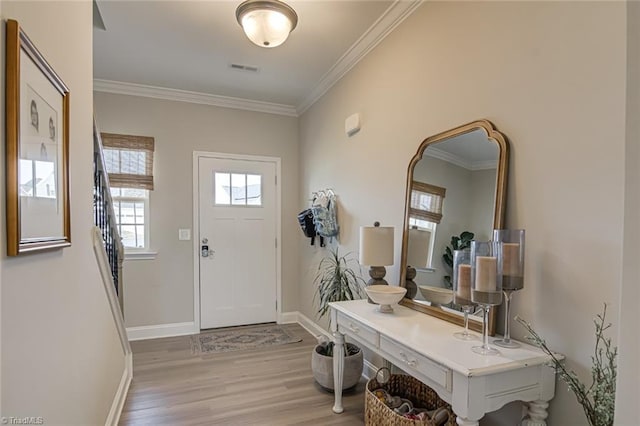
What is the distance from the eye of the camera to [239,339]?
3.77m

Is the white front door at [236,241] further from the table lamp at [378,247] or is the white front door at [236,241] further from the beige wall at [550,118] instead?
the beige wall at [550,118]

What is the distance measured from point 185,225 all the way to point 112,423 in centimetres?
223

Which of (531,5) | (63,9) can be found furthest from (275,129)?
(531,5)

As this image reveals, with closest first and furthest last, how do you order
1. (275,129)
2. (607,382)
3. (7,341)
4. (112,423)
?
(7,341) → (607,382) → (112,423) → (275,129)

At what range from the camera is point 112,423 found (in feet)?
6.88

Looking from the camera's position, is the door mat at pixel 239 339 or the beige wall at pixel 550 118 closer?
the beige wall at pixel 550 118

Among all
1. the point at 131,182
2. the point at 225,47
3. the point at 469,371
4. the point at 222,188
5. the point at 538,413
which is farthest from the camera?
the point at 222,188

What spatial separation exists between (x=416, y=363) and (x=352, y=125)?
6.87 feet

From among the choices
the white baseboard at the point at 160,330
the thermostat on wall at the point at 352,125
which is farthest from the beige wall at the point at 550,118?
the white baseboard at the point at 160,330

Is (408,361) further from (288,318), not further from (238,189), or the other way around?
(238,189)

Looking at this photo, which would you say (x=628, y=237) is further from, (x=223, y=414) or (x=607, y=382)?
(x=223, y=414)

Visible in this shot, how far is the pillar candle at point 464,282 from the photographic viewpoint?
160 cm

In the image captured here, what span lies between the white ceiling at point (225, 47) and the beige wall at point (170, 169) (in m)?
0.25

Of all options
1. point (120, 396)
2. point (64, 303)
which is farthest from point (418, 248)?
point (120, 396)
